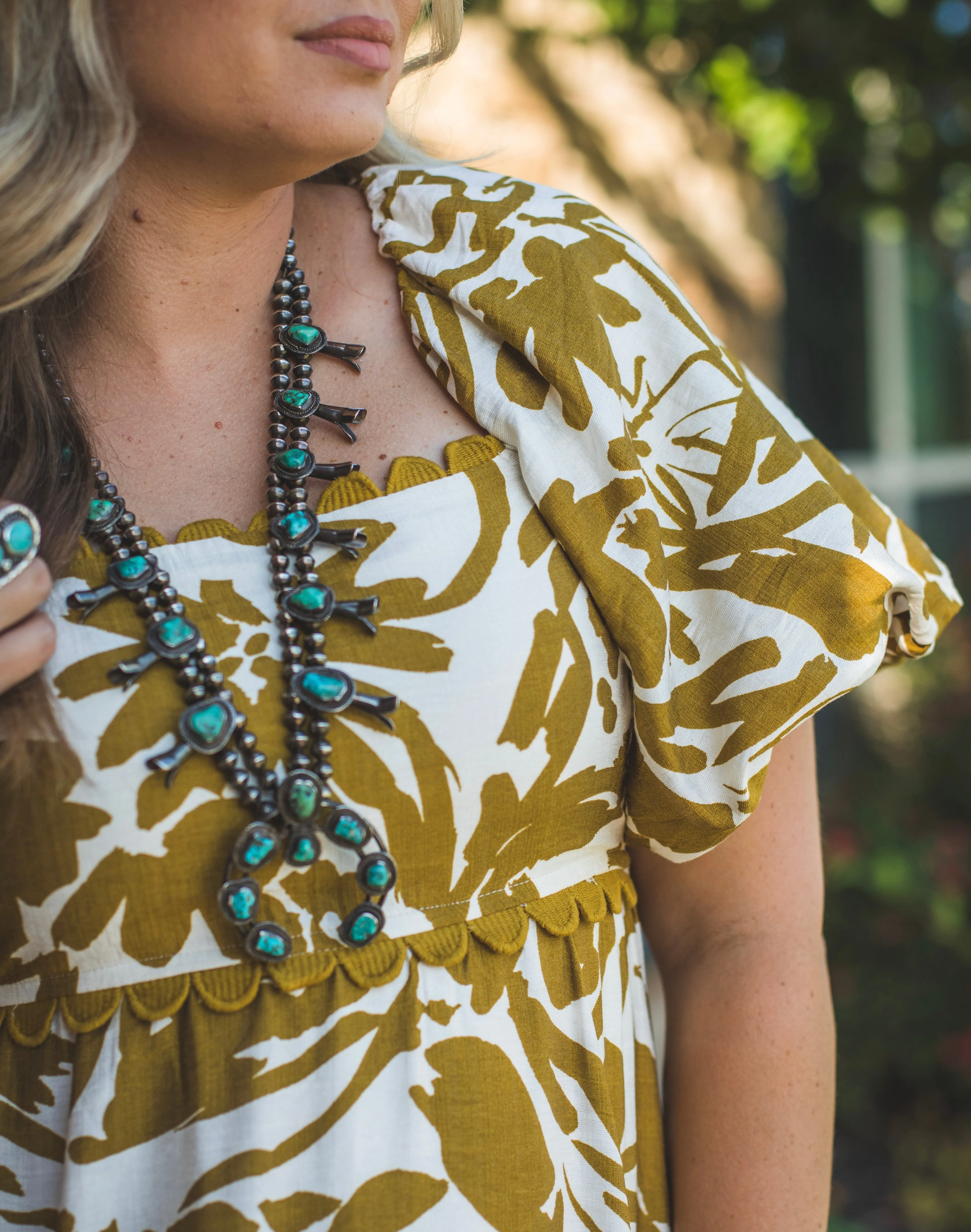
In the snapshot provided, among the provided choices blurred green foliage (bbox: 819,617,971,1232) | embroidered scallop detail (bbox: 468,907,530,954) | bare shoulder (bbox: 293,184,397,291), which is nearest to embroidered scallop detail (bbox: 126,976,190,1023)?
embroidered scallop detail (bbox: 468,907,530,954)

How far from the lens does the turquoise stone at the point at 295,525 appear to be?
42.4 inches

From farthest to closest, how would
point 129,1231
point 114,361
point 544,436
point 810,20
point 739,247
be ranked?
point 739,247 < point 810,20 < point 114,361 < point 544,436 < point 129,1231

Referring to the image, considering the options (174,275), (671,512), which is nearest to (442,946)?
(671,512)

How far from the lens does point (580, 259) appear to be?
1205mm

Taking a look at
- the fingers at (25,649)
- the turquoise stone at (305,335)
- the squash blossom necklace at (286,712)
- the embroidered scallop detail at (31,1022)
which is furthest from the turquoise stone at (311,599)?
the embroidered scallop detail at (31,1022)

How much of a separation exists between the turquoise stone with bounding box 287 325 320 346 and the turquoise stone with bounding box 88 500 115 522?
27 cm

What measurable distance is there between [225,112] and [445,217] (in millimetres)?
273

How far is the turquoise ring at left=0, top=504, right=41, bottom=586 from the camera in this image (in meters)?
1.01

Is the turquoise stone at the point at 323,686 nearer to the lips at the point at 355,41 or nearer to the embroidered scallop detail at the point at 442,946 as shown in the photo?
the embroidered scallop detail at the point at 442,946

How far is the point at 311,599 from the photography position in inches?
40.9

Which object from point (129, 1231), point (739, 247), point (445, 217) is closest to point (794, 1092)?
point (129, 1231)

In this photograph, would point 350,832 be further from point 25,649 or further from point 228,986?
point 25,649

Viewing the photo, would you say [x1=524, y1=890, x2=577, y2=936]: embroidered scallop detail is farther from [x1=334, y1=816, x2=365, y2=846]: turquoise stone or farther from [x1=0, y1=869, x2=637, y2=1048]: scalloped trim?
[x1=334, y1=816, x2=365, y2=846]: turquoise stone

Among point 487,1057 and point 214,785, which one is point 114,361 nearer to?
point 214,785
